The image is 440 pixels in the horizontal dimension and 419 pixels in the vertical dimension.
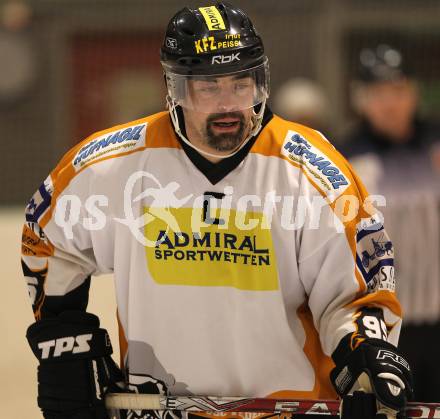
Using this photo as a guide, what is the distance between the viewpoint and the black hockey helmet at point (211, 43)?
100 inches

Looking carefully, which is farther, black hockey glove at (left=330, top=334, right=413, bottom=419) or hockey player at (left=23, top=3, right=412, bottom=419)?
hockey player at (left=23, top=3, right=412, bottom=419)

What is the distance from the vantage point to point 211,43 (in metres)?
2.56

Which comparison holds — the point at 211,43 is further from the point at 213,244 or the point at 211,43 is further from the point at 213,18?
the point at 213,244

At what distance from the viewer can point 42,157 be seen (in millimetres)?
9328

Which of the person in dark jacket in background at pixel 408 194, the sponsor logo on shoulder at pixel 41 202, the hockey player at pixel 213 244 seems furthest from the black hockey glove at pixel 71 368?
the person in dark jacket in background at pixel 408 194

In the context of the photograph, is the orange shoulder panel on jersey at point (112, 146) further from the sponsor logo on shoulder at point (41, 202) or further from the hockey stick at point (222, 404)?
the hockey stick at point (222, 404)

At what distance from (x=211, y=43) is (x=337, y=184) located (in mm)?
411

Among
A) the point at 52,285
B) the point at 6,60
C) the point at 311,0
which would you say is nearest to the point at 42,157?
the point at 6,60

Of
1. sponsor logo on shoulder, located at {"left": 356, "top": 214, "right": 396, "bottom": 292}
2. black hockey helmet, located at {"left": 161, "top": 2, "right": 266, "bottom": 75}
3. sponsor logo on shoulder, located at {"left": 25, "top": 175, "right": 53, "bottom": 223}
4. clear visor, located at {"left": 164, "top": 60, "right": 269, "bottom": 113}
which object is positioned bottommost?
sponsor logo on shoulder, located at {"left": 356, "top": 214, "right": 396, "bottom": 292}

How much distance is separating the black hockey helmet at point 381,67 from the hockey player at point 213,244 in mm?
2014

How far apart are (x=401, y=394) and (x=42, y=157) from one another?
7.23 m

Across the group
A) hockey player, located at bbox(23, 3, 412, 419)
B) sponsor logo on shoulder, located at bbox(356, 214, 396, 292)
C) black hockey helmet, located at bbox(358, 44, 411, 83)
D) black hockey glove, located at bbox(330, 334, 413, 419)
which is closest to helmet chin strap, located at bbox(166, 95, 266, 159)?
hockey player, located at bbox(23, 3, 412, 419)

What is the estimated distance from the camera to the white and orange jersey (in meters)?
2.57

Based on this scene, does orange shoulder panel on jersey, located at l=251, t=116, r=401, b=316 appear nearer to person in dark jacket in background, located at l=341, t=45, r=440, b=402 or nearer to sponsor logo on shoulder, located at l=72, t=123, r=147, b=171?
sponsor logo on shoulder, located at l=72, t=123, r=147, b=171
